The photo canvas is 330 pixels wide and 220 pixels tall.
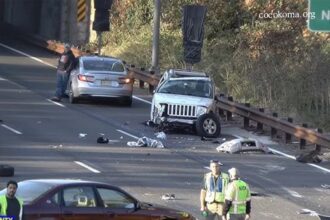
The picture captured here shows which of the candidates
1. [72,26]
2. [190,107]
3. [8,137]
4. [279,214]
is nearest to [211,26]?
[72,26]

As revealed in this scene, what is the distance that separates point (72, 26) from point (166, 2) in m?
7.64

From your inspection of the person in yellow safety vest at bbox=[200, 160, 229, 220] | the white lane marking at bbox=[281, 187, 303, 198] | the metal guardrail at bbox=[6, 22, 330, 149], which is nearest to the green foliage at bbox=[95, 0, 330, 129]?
the metal guardrail at bbox=[6, 22, 330, 149]

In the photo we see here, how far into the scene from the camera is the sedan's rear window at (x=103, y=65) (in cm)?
3291

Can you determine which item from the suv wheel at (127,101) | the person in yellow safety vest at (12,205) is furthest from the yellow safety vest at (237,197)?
the suv wheel at (127,101)

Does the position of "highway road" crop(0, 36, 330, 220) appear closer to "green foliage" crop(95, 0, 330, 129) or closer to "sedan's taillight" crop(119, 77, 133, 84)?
"sedan's taillight" crop(119, 77, 133, 84)

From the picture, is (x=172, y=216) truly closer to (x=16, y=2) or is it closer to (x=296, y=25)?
(x=296, y=25)

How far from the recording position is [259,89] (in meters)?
34.5

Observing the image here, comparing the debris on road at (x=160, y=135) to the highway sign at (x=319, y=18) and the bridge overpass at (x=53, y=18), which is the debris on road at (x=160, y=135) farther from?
the bridge overpass at (x=53, y=18)

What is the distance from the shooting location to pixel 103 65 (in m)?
33.2

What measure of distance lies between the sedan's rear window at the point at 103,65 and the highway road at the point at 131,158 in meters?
1.21

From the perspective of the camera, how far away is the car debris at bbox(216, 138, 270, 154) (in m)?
26.4

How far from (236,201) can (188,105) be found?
12864 mm

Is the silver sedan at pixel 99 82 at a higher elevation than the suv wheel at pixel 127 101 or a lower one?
higher

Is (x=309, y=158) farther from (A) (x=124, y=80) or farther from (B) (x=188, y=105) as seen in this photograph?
(A) (x=124, y=80)
